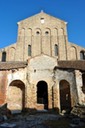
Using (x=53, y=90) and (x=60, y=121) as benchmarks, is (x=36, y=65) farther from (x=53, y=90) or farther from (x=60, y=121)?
(x=60, y=121)

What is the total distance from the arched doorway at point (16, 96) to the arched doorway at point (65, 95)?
14.5 feet

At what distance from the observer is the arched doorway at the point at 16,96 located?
2250 cm

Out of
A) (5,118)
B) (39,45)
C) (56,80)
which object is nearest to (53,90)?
(56,80)

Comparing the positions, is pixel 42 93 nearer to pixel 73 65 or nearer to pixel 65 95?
pixel 65 95

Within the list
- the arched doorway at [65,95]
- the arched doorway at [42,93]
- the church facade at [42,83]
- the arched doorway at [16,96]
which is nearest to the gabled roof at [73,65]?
the church facade at [42,83]

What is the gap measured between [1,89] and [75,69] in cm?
805

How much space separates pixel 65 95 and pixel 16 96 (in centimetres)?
554

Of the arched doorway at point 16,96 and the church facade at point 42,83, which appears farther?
the arched doorway at point 16,96

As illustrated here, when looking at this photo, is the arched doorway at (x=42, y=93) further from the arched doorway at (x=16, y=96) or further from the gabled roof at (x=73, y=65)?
the gabled roof at (x=73, y=65)

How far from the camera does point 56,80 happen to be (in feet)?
73.3

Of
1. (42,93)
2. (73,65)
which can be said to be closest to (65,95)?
(42,93)

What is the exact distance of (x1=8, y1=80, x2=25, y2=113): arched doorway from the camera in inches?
886

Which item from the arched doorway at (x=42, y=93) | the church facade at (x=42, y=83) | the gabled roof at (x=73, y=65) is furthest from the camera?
the arched doorway at (x=42, y=93)

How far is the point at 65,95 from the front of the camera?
23844mm
